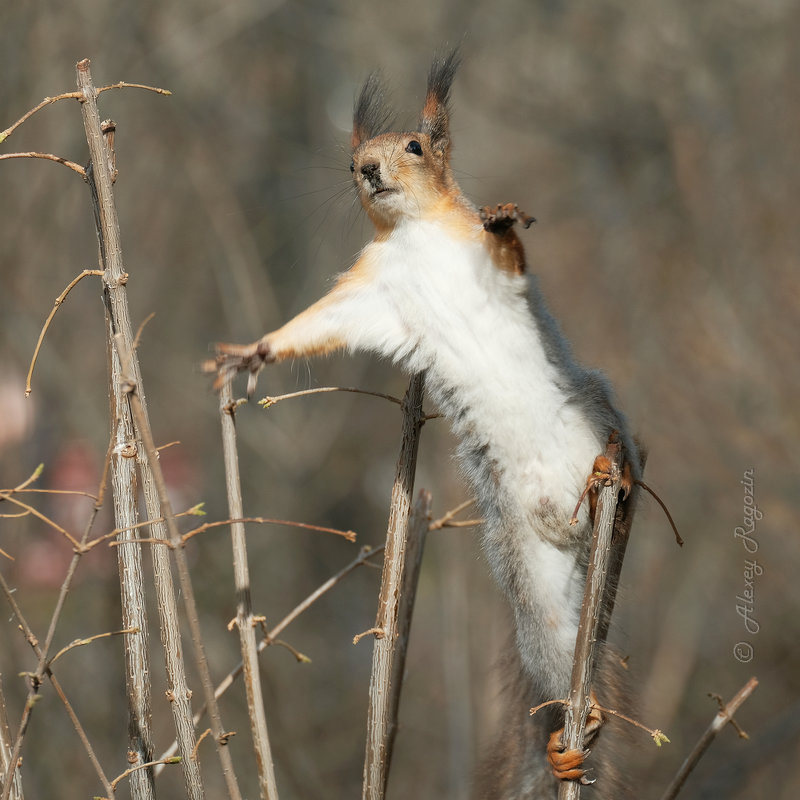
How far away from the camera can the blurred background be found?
4156 mm

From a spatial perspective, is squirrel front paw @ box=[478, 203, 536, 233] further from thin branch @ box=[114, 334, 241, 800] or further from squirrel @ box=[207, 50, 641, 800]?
thin branch @ box=[114, 334, 241, 800]

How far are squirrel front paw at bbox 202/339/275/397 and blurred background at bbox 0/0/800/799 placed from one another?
82 cm

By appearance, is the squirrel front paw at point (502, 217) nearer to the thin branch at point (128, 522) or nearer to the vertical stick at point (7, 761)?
the thin branch at point (128, 522)

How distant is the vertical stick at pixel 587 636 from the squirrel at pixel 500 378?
224 millimetres

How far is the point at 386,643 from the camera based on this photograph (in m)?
1.55

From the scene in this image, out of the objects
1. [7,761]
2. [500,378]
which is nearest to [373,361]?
[500,378]

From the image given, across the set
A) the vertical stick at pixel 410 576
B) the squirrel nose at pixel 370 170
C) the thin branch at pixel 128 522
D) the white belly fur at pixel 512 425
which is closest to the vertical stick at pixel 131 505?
the thin branch at pixel 128 522

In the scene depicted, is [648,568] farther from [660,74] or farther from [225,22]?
[225,22]

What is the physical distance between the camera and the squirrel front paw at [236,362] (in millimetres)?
1766

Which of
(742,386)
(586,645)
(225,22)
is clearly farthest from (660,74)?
(586,645)

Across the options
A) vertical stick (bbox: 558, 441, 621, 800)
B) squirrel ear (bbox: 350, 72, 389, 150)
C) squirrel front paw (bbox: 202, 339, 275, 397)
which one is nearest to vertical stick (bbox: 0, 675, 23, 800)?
squirrel front paw (bbox: 202, 339, 275, 397)

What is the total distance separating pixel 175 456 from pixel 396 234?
344 centimetres

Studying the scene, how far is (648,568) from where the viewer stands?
4957 millimetres

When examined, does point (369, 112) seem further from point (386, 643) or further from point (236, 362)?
point (386, 643)
